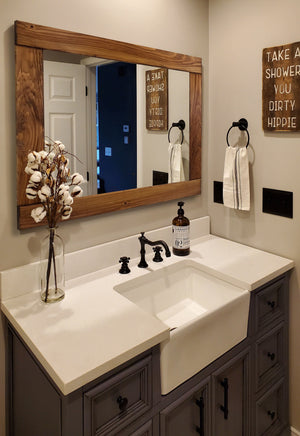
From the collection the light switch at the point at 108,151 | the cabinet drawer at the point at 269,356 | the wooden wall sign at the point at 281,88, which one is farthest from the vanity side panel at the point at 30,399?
Answer: the wooden wall sign at the point at 281,88

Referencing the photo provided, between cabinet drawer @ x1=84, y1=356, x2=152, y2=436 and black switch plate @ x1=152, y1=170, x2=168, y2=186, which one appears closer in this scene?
cabinet drawer @ x1=84, y1=356, x2=152, y2=436

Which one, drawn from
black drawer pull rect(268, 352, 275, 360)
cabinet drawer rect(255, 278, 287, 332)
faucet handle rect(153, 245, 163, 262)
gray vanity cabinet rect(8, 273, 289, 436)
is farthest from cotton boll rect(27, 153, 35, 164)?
black drawer pull rect(268, 352, 275, 360)

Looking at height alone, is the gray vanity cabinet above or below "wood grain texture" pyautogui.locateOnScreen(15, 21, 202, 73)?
below

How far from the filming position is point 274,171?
1.78 m

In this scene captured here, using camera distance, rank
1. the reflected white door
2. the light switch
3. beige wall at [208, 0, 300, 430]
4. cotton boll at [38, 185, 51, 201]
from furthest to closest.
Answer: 1. beige wall at [208, 0, 300, 430]
2. the light switch
3. the reflected white door
4. cotton boll at [38, 185, 51, 201]

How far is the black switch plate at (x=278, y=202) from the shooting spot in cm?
175

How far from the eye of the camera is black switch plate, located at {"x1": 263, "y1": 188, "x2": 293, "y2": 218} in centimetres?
175

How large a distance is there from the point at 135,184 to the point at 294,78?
850 millimetres

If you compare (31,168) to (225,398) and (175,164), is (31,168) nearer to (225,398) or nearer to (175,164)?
(175,164)

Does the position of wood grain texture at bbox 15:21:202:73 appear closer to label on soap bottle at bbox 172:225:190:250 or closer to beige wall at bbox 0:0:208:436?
beige wall at bbox 0:0:208:436

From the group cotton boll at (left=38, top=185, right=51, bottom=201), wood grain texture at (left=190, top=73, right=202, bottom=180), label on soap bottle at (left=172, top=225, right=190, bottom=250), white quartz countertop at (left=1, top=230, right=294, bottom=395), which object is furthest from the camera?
wood grain texture at (left=190, top=73, right=202, bottom=180)

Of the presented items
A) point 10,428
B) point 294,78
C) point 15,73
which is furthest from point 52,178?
point 294,78

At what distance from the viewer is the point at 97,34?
4.99ft

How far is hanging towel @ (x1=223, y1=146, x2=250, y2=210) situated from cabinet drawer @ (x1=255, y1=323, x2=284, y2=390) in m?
0.63
